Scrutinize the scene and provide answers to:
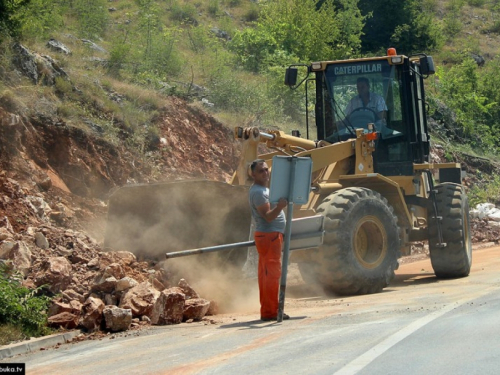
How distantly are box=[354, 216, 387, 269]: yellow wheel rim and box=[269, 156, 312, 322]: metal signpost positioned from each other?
2.68m

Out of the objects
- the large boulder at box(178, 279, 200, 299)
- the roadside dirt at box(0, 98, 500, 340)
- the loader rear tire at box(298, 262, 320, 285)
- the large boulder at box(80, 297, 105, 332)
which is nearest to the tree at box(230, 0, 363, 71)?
the roadside dirt at box(0, 98, 500, 340)

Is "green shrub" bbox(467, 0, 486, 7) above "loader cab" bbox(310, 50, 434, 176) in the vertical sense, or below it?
above

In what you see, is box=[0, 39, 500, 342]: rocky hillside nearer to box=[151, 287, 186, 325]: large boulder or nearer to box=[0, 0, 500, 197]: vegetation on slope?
box=[151, 287, 186, 325]: large boulder

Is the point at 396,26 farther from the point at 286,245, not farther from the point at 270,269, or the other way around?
the point at 270,269

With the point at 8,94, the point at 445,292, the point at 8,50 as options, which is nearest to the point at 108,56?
the point at 8,50

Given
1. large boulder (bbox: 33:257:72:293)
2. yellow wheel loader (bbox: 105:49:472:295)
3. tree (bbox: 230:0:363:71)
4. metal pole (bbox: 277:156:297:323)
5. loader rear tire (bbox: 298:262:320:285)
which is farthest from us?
tree (bbox: 230:0:363:71)

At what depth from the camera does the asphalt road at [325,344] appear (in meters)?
7.19

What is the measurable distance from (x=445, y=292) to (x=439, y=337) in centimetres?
403

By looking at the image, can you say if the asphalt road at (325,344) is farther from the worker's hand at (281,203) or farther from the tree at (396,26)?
the tree at (396,26)

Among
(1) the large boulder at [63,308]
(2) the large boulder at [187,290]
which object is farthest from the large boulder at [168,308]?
(1) the large boulder at [63,308]

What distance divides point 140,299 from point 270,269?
1.92 meters

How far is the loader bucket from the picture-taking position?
12.5 meters

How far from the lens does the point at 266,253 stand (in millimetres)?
10188

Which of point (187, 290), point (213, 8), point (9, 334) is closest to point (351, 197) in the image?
point (187, 290)
